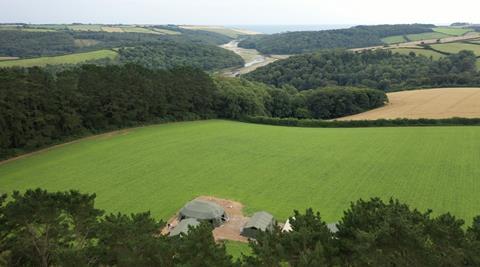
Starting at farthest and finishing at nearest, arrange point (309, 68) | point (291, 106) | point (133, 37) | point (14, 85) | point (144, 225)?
point (133, 37) → point (309, 68) → point (291, 106) → point (14, 85) → point (144, 225)

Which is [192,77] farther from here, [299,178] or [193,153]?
→ [299,178]

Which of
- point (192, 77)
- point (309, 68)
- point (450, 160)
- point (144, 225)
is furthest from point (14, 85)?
point (309, 68)

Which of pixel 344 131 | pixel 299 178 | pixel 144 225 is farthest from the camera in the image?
pixel 344 131

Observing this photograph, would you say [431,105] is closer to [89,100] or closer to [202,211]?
[202,211]

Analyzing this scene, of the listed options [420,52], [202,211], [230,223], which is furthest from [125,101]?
[420,52]

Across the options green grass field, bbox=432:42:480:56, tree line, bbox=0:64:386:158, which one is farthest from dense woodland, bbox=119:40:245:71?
green grass field, bbox=432:42:480:56

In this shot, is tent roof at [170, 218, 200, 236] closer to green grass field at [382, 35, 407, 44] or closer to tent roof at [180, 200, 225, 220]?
tent roof at [180, 200, 225, 220]
